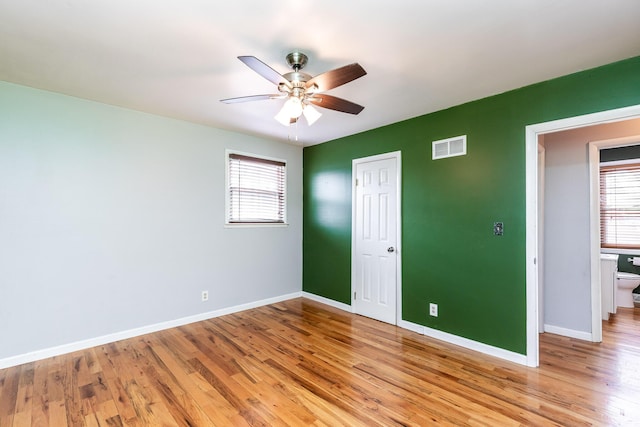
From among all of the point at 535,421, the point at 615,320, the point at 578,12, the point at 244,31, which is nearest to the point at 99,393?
the point at 244,31

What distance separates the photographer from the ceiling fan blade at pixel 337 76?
1.78m

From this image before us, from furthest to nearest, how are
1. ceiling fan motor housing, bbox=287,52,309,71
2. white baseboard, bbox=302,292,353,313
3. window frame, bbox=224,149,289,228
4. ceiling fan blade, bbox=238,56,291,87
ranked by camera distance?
white baseboard, bbox=302,292,353,313
window frame, bbox=224,149,289,228
ceiling fan motor housing, bbox=287,52,309,71
ceiling fan blade, bbox=238,56,291,87

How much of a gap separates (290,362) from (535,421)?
1.88m

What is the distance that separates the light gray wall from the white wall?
12.9ft

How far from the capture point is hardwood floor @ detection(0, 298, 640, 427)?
198cm

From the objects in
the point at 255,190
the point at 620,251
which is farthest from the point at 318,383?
the point at 620,251

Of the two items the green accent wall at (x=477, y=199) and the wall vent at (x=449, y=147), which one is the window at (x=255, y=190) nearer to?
the green accent wall at (x=477, y=199)

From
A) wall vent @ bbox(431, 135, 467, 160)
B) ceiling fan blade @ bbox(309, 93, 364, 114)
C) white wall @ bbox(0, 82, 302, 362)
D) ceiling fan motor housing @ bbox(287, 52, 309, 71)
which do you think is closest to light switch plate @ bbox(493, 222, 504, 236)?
wall vent @ bbox(431, 135, 467, 160)

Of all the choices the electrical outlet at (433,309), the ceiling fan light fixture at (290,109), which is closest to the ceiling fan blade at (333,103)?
the ceiling fan light fixture at (290,109)

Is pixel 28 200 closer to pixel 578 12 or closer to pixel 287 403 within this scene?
pixel 287 403

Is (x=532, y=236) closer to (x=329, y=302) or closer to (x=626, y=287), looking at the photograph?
(x=329, y=302)

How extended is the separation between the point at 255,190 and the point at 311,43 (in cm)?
274

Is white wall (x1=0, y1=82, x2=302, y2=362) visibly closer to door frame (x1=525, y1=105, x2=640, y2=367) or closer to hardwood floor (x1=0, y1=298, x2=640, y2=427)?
hardwood floor (x1=0, y1=298, x2=640, y2=427)

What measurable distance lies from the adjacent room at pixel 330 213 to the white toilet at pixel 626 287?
3cm
